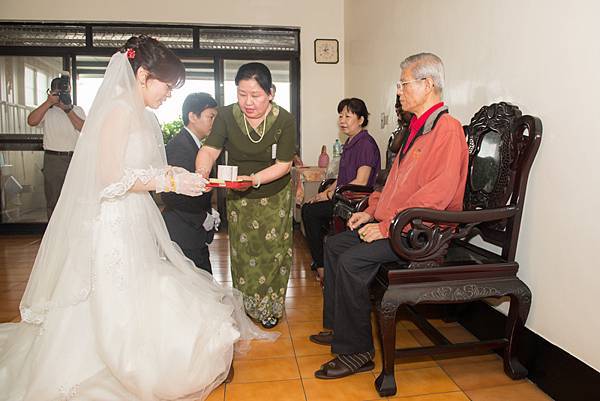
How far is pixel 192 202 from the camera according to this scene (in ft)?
7.75

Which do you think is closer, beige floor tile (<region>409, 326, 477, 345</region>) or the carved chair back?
the carved chair back

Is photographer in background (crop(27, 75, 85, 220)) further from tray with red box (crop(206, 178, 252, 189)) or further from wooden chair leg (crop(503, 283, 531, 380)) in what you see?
wooden chair leg (crop(503, 283, 531, 380))

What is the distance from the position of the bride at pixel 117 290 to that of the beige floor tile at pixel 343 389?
0.39 m

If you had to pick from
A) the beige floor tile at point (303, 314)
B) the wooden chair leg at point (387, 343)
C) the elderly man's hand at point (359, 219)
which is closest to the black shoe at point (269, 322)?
the beige floor tile at point (303, 314)

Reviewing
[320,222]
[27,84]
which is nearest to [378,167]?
[320,222]

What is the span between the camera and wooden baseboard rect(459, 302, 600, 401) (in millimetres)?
1597

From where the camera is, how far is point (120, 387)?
1673mm

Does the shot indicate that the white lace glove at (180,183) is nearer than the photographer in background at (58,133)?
Yes

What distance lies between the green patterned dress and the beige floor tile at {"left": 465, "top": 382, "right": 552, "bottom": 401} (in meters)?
1.15

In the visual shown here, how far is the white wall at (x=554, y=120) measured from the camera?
62.4 inches

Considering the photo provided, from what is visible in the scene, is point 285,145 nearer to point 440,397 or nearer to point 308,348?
point 308,348

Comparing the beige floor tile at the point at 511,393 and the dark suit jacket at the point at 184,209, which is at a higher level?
the dark suit jacket at the point at 184,209

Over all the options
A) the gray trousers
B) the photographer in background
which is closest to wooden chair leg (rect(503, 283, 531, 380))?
the photographer in background

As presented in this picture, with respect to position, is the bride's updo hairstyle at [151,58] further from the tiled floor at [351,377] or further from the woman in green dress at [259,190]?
the tiled floor at [351,377]
